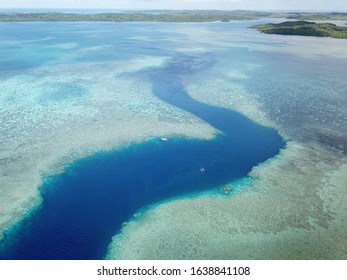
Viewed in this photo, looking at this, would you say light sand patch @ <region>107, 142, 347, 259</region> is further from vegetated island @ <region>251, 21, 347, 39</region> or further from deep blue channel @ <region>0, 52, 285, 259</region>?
vegetated island @ <region>251, 21, 347, 39</region>

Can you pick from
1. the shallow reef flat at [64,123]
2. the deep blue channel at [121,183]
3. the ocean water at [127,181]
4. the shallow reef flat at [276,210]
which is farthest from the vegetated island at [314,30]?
the deep blue channel at [121,183]

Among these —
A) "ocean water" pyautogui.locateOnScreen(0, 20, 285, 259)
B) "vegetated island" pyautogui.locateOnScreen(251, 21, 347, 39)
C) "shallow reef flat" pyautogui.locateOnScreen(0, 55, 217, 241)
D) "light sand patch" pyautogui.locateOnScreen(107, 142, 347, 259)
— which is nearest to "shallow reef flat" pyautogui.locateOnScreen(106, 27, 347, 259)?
"light sand patch" pyautogui.locateOnScreen(107, 142, 347, 259)

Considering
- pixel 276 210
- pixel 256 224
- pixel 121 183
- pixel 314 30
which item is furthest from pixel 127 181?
pixel 314 30

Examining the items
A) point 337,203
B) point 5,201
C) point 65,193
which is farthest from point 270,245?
point 5,201

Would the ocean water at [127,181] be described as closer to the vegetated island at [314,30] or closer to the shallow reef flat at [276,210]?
the shallow reef flat at [276,210]

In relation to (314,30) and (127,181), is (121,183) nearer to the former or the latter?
(127,181)

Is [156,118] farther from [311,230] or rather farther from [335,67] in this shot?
[335,67]

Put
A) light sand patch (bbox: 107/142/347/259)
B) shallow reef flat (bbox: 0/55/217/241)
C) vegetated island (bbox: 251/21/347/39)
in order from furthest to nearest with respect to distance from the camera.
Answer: vegetated island (bbox: 251/21/347/39)
shallow reef flat (bbox: 0/55/217/241)
light sand patch (bbox: 107/142/347/259)
